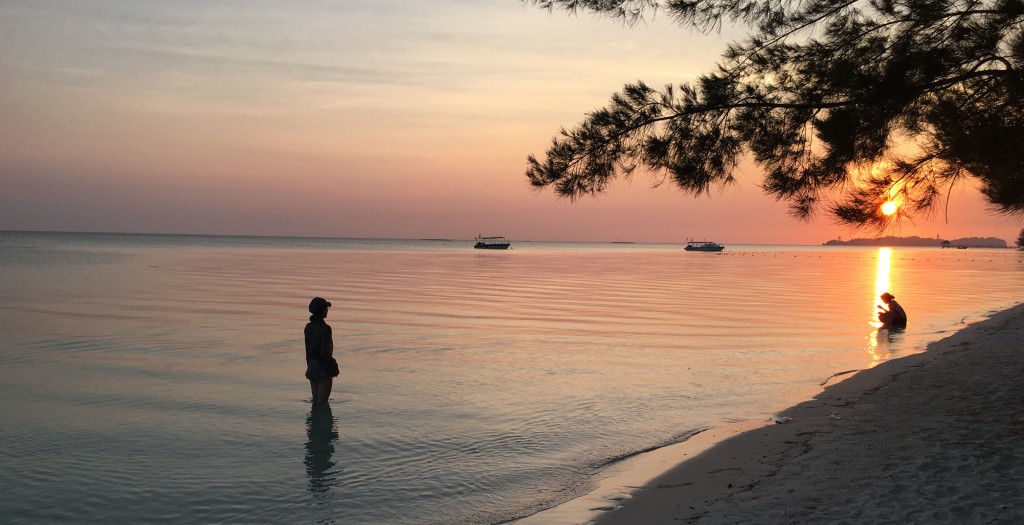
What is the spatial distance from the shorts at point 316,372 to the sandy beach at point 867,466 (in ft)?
16.0

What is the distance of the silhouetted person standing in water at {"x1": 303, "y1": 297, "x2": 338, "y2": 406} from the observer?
927 cm

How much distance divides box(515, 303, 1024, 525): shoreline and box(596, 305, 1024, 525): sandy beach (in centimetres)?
1

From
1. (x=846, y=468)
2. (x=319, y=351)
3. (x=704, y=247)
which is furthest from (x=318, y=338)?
(x=704, y=247)

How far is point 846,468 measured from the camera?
6.69m

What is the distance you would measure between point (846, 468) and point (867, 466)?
22cm

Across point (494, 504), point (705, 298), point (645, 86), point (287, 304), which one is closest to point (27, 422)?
point (494, 504)

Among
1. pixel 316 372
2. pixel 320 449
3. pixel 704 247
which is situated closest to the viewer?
pixel 320 449

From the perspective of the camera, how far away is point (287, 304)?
2530 centimetres

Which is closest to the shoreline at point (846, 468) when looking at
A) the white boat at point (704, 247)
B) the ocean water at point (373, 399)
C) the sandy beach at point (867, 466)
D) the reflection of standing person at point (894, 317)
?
the sandy beach at point (867, 466)

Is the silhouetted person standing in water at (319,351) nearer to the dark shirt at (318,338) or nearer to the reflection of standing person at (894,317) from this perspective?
the dark shirt at (318,338)

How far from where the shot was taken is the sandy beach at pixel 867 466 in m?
5.55

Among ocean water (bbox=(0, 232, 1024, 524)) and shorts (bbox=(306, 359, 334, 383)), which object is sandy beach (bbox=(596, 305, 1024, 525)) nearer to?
ocean water (bbox=(0, 232, 1024, 524))

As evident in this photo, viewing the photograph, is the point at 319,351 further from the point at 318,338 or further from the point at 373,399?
the point at 373,399

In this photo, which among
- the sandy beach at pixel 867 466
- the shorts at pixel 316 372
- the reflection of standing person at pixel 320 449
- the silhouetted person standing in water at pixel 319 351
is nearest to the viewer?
the sandy beach at pixel 867 466
